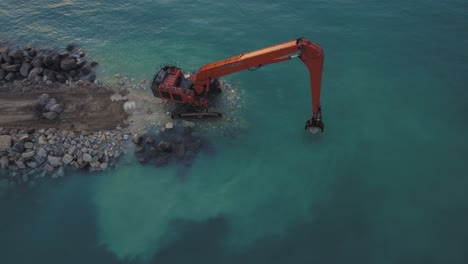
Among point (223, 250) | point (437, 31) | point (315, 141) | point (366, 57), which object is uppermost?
point (437, 31)

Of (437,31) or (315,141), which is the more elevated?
(437,31)

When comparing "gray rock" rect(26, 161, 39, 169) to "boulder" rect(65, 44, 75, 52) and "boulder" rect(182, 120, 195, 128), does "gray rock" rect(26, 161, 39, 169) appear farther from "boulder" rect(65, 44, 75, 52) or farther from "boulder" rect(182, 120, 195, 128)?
"boulder" rect(65, 44, 75, 52)

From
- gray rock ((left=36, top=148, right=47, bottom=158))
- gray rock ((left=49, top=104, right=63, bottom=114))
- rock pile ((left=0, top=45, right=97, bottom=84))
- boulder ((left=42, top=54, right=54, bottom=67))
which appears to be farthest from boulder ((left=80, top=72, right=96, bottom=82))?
gray rock ((left=36, top=148, right=47, bottom=158))

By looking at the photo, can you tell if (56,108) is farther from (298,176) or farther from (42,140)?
(298,176)

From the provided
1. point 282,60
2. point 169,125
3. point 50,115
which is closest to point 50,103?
point 50,115

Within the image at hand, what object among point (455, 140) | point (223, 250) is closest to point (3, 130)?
point (223, 250)

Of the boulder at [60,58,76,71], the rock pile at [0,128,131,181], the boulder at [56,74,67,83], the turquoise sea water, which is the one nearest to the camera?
the turquoise sea water

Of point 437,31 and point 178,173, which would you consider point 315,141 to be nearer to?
Answer: point 178,173
